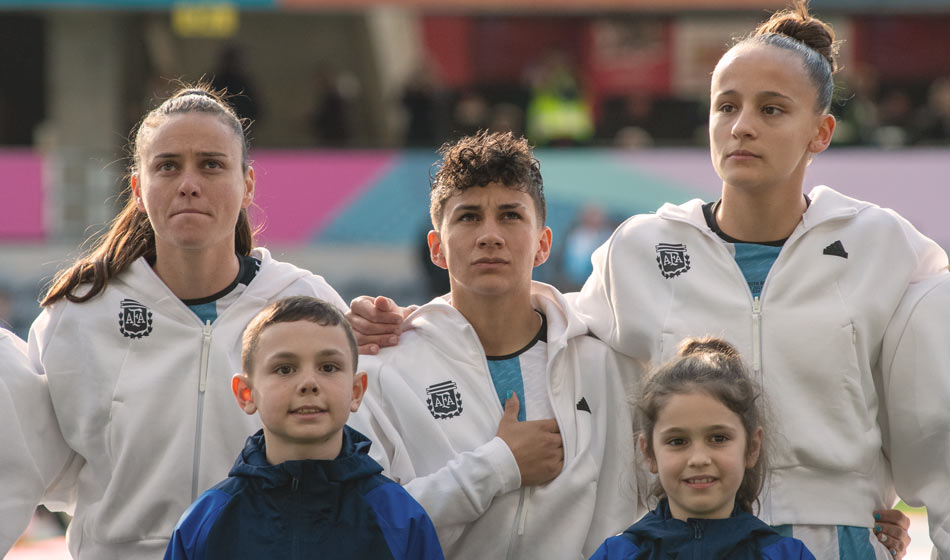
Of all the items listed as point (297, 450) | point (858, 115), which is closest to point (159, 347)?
point (297, 450)

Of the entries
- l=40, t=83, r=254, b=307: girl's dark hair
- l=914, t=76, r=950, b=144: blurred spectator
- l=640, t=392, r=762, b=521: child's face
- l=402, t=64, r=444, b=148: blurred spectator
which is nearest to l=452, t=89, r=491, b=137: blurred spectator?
l=402, t=64, r=444, b=148: blurred spectator

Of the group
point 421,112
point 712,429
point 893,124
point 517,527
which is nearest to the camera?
point 712,429

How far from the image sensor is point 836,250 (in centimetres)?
Result: 430

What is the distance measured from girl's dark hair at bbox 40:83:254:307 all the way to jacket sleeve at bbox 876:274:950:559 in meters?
2.36

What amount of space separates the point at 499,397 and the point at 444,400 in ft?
0.63

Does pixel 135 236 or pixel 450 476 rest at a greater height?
pixel 135 236

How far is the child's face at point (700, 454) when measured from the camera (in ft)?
12.1

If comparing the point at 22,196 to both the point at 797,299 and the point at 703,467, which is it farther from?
the point at 703,467

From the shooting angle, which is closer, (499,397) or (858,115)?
(499,397)

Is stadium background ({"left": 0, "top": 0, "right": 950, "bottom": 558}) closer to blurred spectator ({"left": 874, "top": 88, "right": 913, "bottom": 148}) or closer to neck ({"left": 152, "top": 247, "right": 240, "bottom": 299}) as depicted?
blurred spectator ({"left": 874, "top": 88, "right": 913, "bottom": 148})

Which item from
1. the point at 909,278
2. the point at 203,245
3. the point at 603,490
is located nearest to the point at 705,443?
the point at 603,490

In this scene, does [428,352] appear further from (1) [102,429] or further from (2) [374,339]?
(1) [102,429]

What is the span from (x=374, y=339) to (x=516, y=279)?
55 centimetres

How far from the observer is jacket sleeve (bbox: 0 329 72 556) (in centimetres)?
420
